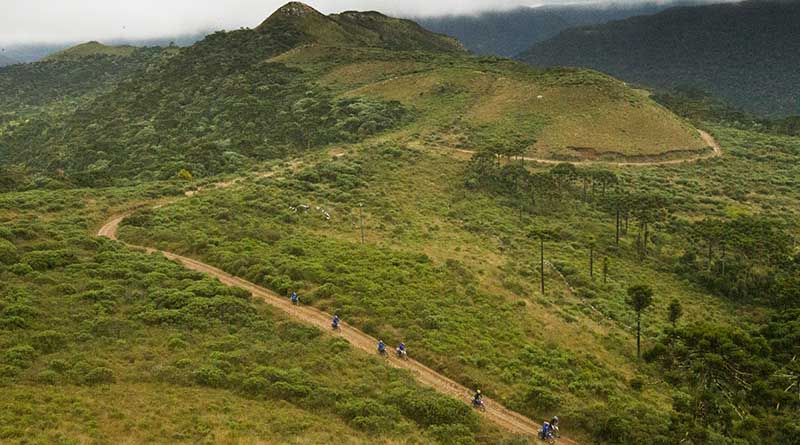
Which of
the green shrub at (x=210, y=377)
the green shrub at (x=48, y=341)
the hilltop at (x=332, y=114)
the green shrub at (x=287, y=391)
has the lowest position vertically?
the green shrub at (x=287, y=391)

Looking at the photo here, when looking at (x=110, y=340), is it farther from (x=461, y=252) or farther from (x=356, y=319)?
(x=461, y=252)

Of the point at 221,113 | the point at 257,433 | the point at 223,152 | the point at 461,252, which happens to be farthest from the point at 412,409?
the point at 221,113

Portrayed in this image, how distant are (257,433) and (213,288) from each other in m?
14.5

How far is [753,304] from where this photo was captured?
45.5 meters

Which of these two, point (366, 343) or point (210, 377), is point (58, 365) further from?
point (366, 343)

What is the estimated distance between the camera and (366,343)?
28641mm

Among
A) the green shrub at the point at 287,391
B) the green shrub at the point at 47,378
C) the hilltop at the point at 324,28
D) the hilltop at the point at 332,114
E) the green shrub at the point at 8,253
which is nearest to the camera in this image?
the green shrub at the point at 47,378

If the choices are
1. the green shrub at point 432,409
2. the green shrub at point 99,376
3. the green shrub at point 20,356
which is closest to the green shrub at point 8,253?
the green shrub at point 20,356

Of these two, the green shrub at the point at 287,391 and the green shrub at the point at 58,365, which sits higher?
the green shrub at the point at 58,365

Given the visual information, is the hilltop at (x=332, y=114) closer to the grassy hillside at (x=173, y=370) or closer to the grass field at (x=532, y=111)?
the grass field at (x=532, y=111)

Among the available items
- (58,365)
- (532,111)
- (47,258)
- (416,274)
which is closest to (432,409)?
(58,365)

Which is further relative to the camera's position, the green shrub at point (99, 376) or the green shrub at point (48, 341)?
the green shrub at point (48, 341)

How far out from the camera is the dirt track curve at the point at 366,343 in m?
23.4

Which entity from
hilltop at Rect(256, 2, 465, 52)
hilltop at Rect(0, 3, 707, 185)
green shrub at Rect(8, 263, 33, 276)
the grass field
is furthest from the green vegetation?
hilltop at Rect(256, 2, 465, 52)
